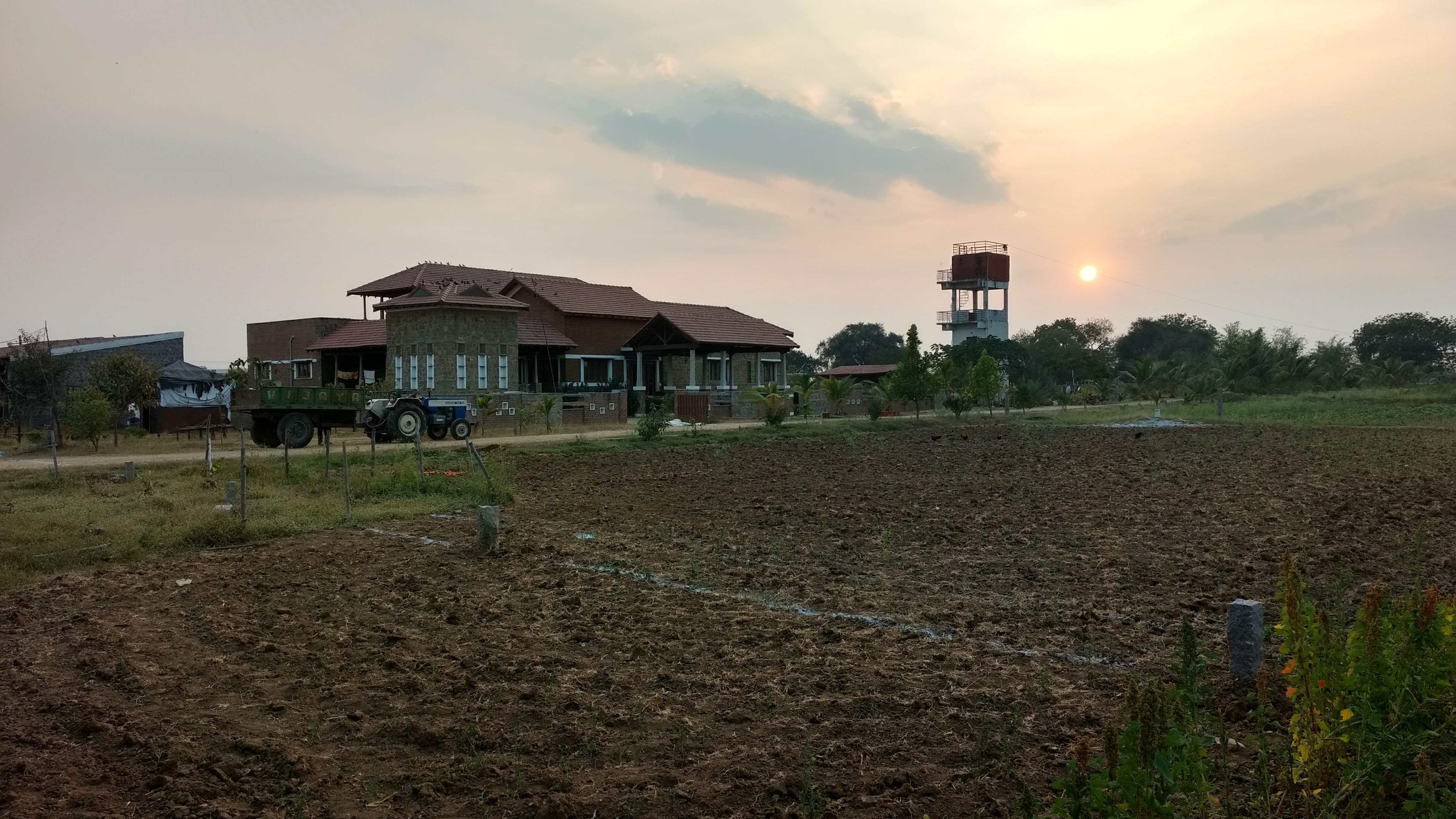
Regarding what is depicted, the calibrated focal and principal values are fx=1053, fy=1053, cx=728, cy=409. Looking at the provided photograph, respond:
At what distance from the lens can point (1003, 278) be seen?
76.2m

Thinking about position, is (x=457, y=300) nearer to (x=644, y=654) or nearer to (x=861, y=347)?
(x=644, y=654)

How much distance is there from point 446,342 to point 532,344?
14.8 feet

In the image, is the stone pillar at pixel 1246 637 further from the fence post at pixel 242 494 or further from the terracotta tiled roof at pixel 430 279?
the terracotta tiled roof at pixel 430 279

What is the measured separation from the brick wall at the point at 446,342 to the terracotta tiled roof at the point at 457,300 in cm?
27

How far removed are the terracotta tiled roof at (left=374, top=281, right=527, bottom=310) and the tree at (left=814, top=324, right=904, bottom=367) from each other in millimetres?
60513

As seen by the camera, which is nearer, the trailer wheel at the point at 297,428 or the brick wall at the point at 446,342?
the trailer wheel at the point at 297,428

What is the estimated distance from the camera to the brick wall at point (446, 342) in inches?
1439

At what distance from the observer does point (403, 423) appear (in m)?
Result: 25.5

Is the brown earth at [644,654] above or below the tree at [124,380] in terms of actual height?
below

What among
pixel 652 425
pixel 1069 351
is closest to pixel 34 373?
pixel 652 425

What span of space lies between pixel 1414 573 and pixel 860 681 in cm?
587

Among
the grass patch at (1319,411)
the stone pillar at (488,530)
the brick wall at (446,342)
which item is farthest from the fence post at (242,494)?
the grass patch at (1319,411)

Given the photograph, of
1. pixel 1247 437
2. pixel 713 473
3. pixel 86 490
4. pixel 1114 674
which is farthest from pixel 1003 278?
pixel 1114 674

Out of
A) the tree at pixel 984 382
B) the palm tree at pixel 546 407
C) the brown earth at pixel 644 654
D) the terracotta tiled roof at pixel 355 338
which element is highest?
the terracotta tiled roof at pixel 355 338
